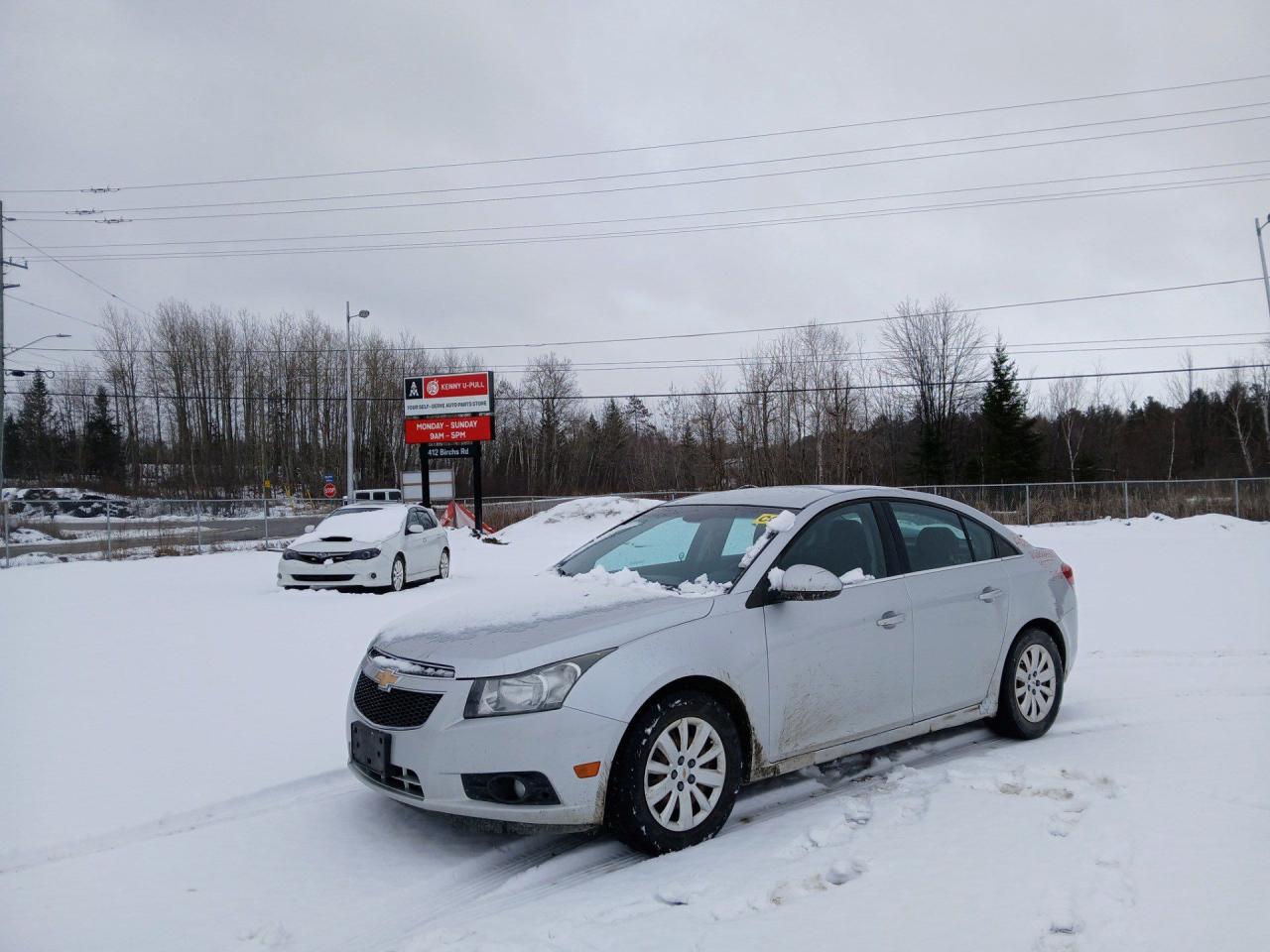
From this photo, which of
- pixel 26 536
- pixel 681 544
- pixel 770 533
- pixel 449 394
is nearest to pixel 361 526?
pixel 681 544

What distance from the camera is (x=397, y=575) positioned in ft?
47.4

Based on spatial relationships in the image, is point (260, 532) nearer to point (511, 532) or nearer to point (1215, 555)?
point (511, 532)

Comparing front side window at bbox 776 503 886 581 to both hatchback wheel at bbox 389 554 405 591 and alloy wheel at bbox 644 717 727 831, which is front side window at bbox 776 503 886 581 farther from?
hatchback wheel at bbox 389 554 405 591

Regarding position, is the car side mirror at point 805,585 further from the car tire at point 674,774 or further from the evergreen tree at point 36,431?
the evergreen tree at point 36,431

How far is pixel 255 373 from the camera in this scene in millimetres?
70312

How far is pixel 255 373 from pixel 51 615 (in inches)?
2562

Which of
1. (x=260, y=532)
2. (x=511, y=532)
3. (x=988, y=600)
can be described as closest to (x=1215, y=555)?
(x=988, y=600)

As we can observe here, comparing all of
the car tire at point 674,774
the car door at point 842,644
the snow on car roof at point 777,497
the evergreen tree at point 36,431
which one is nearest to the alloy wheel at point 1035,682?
the car door at point 842,644

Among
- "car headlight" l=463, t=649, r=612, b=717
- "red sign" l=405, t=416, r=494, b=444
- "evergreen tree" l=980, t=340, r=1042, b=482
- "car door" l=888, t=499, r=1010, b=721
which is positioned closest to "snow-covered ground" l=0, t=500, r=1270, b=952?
"car door" l=888, t=499, r=1010, b=721

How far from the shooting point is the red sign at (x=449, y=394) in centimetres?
2991

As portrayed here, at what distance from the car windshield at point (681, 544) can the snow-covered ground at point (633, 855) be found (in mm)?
771

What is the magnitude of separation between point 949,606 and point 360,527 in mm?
11672

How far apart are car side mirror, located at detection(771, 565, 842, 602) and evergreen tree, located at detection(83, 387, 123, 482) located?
74013mm

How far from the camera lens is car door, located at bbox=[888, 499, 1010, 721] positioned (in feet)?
15.5
